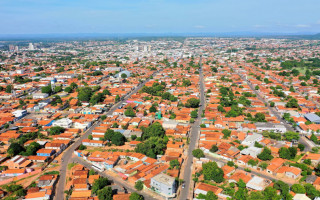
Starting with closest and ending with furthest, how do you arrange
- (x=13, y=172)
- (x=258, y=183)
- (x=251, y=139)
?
1. (x=258, y=183)
2. (x=13, y=172)
3. (x=251, y=139)

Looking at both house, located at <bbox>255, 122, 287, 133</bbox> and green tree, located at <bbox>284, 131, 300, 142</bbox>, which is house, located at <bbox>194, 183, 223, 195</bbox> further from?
house, located at <bbox>255, 122, 287, 133</bbox>

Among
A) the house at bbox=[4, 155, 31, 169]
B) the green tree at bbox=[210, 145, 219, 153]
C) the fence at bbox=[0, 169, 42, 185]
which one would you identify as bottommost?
the fence at bbox=[0, 169, 42, 185]

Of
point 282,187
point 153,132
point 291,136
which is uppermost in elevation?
point 153,132

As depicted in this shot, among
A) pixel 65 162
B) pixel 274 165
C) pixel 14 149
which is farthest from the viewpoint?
pixel 14 149

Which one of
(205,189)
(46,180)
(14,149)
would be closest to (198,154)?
(205,189)

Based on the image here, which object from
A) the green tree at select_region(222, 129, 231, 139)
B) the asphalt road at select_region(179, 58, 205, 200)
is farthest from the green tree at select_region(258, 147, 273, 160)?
the asphalt road at select_region(179, 58, 205, 200)

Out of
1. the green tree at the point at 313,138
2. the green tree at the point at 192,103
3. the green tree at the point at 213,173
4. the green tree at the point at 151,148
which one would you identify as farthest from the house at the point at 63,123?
the green tree at the point at 313,138

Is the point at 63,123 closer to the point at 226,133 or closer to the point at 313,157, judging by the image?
the point at 226,133

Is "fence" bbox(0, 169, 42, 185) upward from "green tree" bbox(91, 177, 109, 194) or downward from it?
downward
